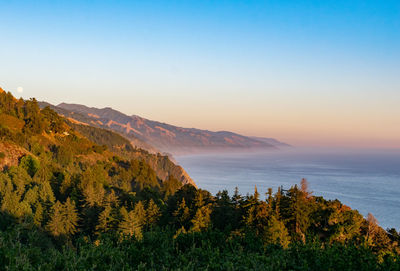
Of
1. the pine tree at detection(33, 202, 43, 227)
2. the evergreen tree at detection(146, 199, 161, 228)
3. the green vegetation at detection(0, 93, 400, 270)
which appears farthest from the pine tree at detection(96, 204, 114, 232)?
the pine tree at detection(33, 202, 43, 227)

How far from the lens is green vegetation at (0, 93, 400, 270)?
17.6 m

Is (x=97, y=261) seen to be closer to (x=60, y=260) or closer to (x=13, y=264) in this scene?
(x=60, y=260)

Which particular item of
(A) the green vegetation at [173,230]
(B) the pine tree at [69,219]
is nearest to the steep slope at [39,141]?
(A) the green vegetation at [173,230]

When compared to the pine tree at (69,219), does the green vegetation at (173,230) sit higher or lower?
higher

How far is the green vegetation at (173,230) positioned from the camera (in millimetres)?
17625

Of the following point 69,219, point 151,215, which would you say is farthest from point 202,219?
point 69,219

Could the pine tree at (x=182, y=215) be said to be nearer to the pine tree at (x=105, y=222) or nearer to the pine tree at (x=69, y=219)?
the pine tree at (x=105, y=222)

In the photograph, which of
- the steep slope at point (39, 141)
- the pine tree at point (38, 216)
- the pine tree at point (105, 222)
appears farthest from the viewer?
the steep slope at point (39, 141)

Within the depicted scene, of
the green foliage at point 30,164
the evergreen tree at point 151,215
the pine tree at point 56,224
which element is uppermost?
the green foliage at point 30,164

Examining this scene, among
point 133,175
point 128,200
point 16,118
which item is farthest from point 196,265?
point 16,118

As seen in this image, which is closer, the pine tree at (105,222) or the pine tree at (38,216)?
the pine tree at (105,222)

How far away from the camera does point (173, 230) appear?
33.5 meters

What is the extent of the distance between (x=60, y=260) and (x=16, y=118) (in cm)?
11092

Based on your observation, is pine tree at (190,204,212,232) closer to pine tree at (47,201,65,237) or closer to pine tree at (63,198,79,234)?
pine tree at (63,198,79,234)
